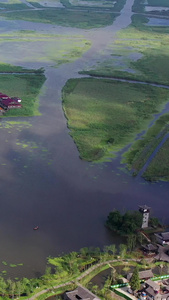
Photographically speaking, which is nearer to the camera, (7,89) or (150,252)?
(150,252)

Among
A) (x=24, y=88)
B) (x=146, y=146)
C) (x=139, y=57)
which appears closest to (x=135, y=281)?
(x=146, y=146)

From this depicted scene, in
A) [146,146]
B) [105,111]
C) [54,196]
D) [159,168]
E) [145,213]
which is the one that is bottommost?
[145,213]

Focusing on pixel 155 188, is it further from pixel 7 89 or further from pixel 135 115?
pixel 7 89

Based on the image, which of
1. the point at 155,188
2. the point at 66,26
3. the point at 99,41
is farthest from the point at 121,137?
the point at 66,26

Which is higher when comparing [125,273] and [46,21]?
[46,21]

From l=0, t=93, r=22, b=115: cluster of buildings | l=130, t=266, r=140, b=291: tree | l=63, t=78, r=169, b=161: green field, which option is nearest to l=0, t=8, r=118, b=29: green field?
l=63, t=78, r=169, b=161: green field

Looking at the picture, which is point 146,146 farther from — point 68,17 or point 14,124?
point 68,17

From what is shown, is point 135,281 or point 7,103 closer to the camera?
point 135,281
